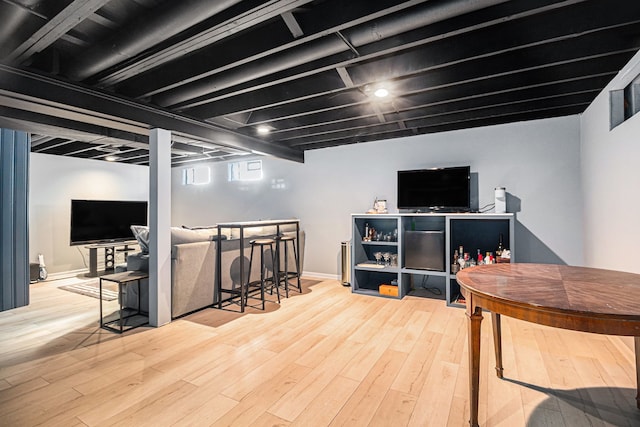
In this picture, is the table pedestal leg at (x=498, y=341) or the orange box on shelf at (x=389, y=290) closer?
the table pedestal leg at (x=498, y=341)

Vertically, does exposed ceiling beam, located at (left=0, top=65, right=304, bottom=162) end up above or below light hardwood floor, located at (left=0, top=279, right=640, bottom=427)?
above

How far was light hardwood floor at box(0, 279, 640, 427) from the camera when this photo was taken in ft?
5.74

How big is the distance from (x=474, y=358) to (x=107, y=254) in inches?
263

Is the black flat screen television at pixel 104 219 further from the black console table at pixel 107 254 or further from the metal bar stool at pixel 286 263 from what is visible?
the metal bar stool at pixel 286 263

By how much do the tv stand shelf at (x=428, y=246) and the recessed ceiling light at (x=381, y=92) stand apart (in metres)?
1.69

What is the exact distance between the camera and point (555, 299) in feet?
4.15

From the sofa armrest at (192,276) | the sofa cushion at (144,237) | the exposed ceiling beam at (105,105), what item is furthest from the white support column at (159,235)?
the sofa cushion at (144,237)

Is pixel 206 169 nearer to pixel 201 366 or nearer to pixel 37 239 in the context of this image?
pixel 37 239

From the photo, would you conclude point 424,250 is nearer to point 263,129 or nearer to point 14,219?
point 263,129

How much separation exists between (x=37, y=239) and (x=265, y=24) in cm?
609

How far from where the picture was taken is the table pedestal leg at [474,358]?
1558 mm

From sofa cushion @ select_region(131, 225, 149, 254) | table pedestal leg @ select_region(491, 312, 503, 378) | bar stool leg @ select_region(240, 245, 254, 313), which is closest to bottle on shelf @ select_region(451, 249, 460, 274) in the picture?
table pedestal leg @ select_region(491, 312, 503, 378)

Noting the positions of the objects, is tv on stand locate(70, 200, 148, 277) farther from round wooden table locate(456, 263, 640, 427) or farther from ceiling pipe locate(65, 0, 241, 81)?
round wooden table locate(456, 263, 640, 427)

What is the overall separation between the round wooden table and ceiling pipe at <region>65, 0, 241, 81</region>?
2.07m
